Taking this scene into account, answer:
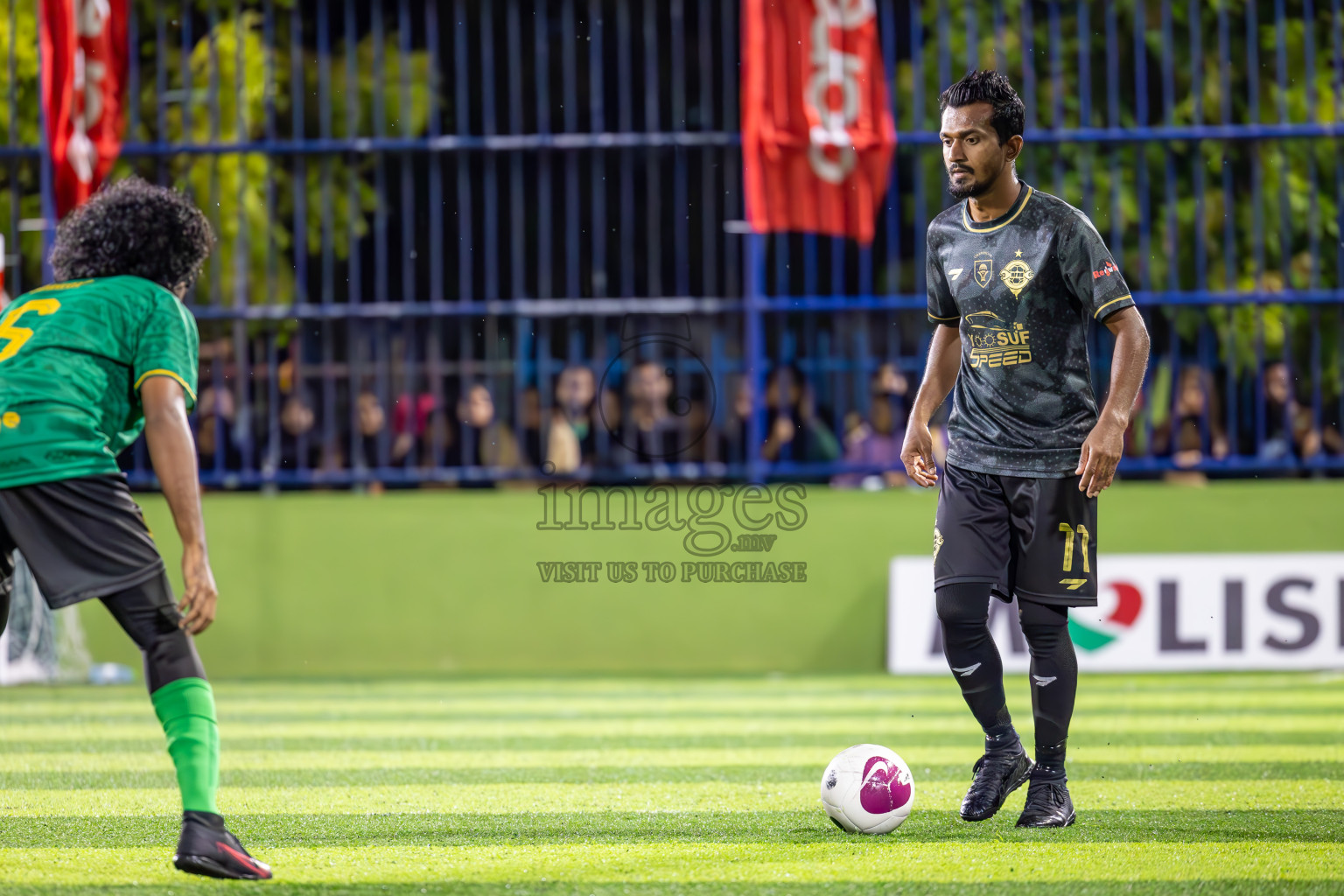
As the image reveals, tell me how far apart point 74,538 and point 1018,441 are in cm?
263

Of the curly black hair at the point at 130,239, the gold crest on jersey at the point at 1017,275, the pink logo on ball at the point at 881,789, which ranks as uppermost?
the curly black hair at the point at 130,239

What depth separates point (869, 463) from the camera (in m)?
11.2

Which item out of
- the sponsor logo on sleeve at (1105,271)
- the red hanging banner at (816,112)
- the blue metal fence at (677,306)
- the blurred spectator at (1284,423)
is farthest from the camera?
the red hanging banner at (816,112)

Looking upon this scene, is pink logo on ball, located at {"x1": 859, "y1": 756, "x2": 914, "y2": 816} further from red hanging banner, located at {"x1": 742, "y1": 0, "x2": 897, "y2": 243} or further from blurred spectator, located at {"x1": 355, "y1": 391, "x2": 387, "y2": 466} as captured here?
blurred spectator, located at {"x1": 355, "y1": 391, "x2": 387, "y2": 466}

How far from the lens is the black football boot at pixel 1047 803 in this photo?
490 cm

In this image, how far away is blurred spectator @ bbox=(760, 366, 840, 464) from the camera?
1141 centimetres

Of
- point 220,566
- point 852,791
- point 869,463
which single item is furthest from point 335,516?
point 852,791

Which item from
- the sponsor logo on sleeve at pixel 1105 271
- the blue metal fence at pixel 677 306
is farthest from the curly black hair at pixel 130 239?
the blue metal fence at pixel 677 306

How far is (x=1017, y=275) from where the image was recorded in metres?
4.98

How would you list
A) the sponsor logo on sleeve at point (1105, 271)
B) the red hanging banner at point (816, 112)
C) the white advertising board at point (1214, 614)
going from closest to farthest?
1. the sponsor logo on sleeve at point (1105, 271)
2. the white advertising board at point (1214, 614)
3. the red hanging banner at point (816, 112)

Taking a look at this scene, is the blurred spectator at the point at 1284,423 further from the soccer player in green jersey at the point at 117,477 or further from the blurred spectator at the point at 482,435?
the soccer player in green jersey at the point at 117,477

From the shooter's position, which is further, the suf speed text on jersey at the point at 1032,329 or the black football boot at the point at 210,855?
the suf speed text on jersey at the point at 1032,329

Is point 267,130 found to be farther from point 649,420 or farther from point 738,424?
point 738,424

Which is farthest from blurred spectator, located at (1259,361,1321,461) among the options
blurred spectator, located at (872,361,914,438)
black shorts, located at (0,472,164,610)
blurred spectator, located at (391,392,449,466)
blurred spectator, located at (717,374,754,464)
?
black shorts, located at (0,472,164,610)
